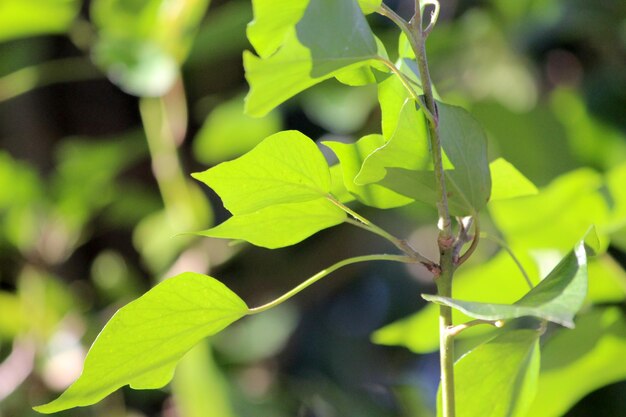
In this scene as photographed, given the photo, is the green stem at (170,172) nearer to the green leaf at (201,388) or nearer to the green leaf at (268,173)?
the green leaf at (201,388)

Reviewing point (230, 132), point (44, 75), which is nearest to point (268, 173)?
point (230, 132)

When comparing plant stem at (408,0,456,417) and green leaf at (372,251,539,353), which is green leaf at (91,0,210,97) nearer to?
green leaf at (372,251,539,353)

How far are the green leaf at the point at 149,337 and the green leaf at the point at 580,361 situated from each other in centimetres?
20

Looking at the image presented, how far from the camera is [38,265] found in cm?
93

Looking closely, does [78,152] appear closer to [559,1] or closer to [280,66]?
[559,1]

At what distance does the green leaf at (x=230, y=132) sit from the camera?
783 mm

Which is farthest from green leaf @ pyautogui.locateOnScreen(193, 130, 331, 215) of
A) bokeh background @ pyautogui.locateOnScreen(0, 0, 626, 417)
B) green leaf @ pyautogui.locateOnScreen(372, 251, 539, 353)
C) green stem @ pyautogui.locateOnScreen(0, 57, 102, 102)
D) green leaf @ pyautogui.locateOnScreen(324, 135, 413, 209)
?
green stem @ pyautogui.locateOnScreen(0, 57, 102, 102)

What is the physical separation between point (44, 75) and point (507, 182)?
2.53 ft

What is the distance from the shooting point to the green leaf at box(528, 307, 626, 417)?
0.41 m

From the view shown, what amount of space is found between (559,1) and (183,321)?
0.66 meters

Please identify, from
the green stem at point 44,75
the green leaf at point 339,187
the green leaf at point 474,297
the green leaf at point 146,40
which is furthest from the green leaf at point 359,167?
the green stem at point 44,75

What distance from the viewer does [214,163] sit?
2.94 feet

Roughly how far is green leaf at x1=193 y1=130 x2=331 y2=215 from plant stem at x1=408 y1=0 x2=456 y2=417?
0.04m

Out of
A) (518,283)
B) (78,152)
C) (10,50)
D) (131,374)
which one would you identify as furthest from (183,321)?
(10,50)
